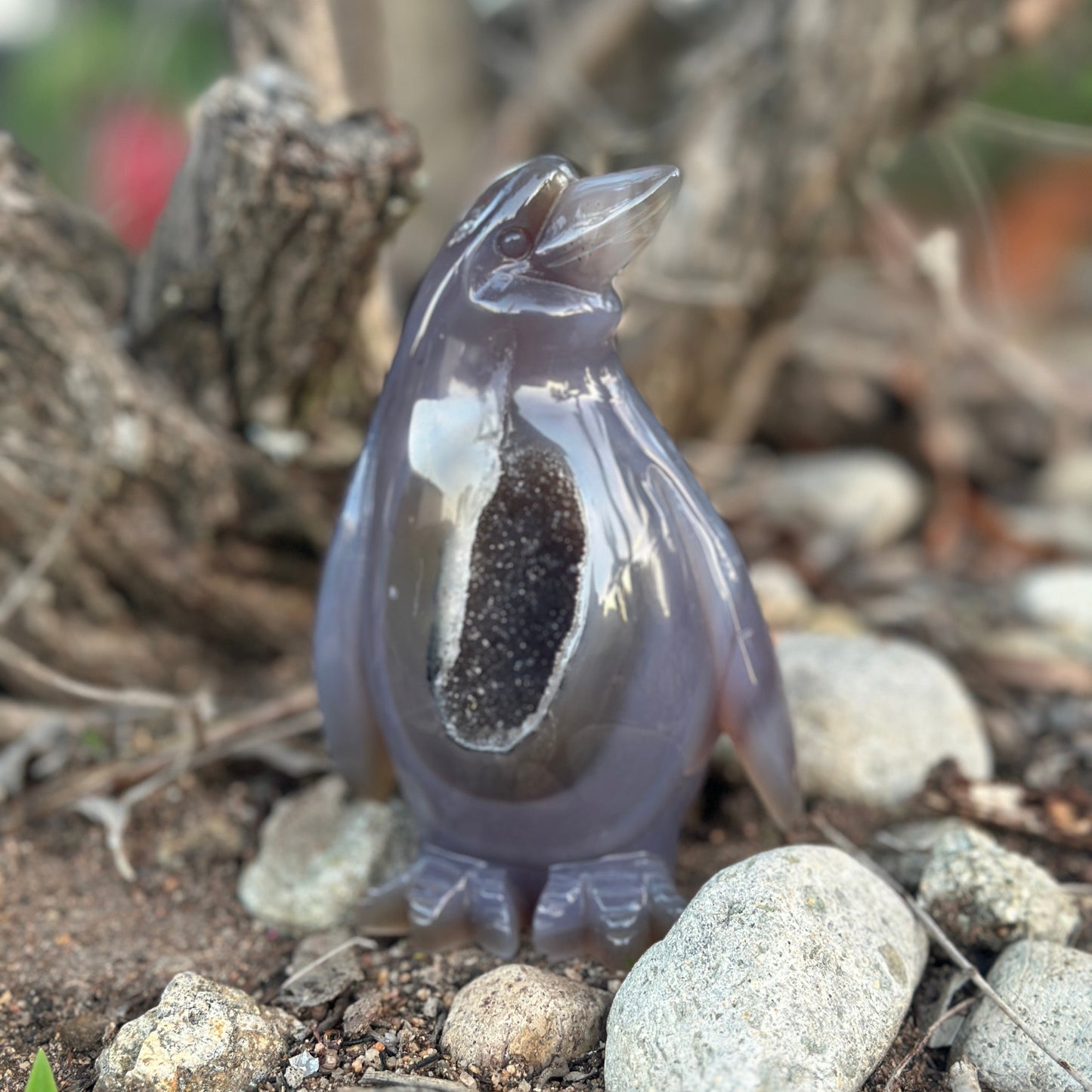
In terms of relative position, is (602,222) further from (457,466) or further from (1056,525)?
(1056,525)

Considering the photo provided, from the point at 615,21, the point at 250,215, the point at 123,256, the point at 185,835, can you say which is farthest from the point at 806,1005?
the point at 615,21

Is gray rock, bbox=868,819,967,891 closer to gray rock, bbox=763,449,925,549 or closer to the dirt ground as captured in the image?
the dirt ground

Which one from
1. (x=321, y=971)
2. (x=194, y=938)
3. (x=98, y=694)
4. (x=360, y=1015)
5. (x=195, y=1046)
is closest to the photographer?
(x=195, y=1046)

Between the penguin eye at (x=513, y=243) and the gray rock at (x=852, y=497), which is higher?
the penguin eye at (x=513, y=243)

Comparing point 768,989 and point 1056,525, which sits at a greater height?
point 768,989

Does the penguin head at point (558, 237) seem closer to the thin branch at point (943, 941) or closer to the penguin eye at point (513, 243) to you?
the penguin eye at point (513, 243)

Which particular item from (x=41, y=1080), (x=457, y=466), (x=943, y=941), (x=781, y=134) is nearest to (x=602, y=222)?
(x=457, y=466)

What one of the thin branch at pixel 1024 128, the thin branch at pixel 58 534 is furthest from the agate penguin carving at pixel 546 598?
the thin branch at pixel 1024 128
